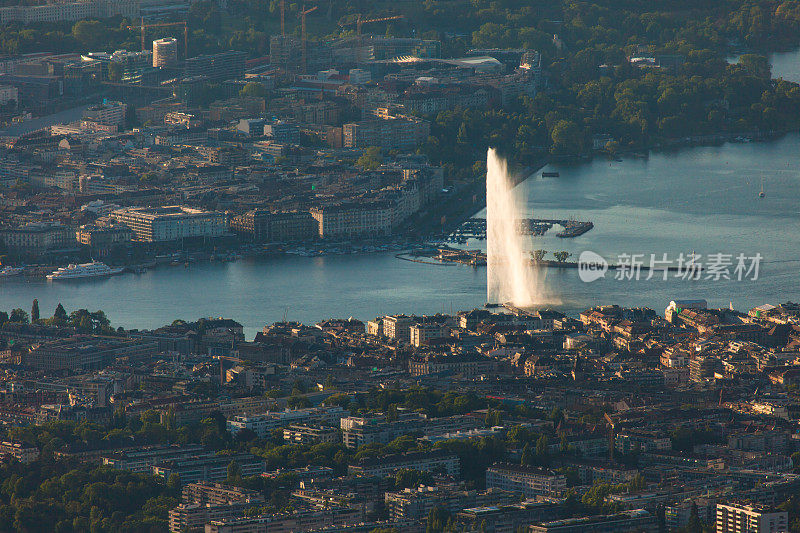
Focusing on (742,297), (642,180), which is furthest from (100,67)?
(742,297)

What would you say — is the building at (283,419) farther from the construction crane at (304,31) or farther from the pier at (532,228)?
the construction crane at (304,31)

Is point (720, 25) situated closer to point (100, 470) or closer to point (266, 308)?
point (266, 308)

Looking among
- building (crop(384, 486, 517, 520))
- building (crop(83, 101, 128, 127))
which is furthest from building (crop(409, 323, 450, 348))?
building (crop(83, 101, 128, 127))

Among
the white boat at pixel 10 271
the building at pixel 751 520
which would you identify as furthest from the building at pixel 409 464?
the white boat at pixel 10 271

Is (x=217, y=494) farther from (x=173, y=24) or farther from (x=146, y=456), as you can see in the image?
(x=173, y=24)

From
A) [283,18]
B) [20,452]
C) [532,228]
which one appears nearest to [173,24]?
[283,18]

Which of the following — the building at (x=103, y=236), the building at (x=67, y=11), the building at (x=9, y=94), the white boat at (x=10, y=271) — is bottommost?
the white boat at (x=10, y=271)
